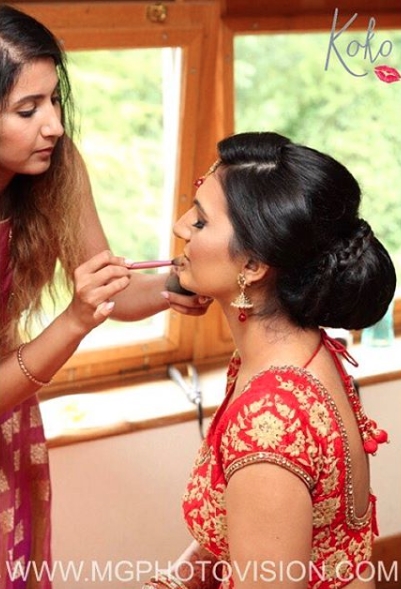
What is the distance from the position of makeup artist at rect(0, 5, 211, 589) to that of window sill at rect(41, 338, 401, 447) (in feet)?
2.19

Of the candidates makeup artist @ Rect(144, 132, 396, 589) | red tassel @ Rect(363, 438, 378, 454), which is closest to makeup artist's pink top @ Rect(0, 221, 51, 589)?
makeup artist @ Rect(144, 132, 396, 589)

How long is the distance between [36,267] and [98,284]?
282 mm

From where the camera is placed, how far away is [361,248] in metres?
1.62

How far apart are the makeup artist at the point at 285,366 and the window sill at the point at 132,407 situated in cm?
114

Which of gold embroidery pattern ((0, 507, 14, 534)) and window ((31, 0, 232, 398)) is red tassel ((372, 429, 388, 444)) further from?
window ((31, 0, 232, 398))

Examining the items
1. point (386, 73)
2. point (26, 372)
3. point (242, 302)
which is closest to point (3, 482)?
point (26, 372)

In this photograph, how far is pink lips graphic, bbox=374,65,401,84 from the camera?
2.89 m

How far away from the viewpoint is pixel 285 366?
1590mm

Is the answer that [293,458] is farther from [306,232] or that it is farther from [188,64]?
[188,64]

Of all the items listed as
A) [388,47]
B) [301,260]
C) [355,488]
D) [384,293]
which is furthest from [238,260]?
[388,47]

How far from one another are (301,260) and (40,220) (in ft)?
2.00

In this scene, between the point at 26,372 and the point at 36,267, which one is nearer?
the point at 26,372

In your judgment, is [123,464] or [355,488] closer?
[355,488]

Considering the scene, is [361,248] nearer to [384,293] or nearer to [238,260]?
[384,293]
